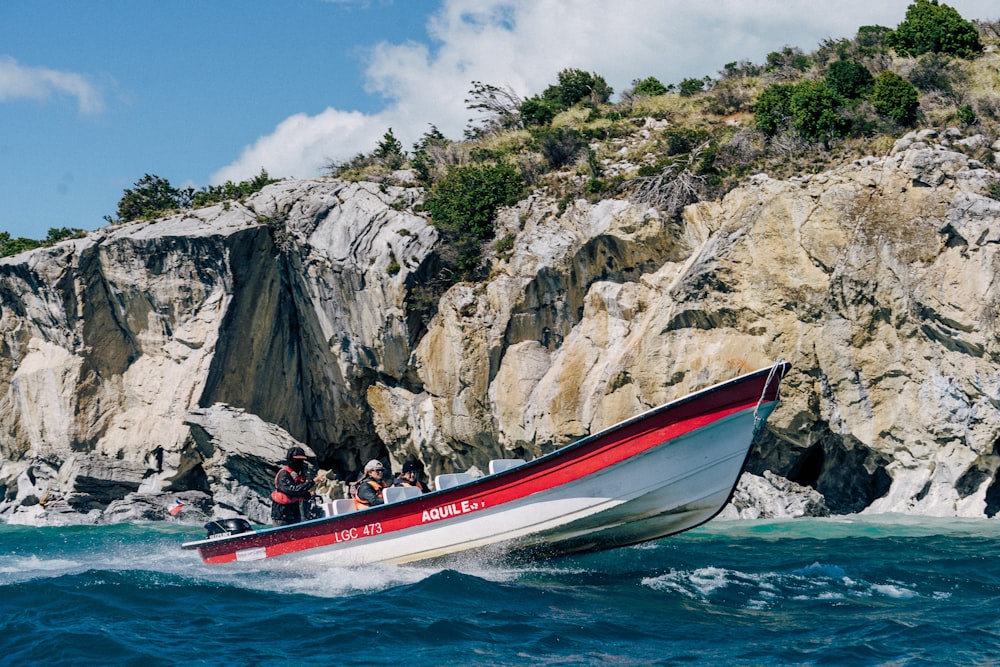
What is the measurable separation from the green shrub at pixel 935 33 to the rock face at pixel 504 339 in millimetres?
8703

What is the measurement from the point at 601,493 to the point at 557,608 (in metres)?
2.01

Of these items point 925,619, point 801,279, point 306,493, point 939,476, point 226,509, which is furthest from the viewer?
point 226,509

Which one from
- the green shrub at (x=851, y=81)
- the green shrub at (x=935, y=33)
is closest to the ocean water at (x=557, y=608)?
the green shrub at (x=851, y=81)

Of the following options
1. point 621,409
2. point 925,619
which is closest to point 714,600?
point 925,619

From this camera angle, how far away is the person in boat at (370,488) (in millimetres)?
14852

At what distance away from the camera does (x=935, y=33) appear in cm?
2656

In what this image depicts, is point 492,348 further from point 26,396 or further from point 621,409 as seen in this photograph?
point 26,396

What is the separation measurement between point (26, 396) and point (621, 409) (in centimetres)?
2006

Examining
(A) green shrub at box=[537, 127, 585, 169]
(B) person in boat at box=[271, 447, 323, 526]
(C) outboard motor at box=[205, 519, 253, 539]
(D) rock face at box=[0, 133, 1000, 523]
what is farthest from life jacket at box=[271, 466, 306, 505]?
(A) green shrub at box=[537, 127, 585, 169]

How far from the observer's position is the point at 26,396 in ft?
98.9

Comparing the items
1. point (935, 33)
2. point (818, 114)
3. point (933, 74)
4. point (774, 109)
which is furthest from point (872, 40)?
point (818, 114)

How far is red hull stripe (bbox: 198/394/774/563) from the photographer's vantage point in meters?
12.2

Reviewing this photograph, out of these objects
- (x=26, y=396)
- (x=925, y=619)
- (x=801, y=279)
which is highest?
(x=26, y=396)

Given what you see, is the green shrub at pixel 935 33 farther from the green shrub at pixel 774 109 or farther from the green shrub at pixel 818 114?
the green shrub at pixel 818 114
